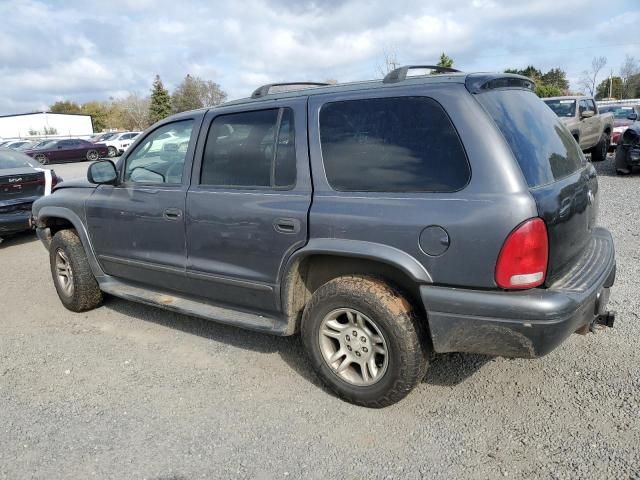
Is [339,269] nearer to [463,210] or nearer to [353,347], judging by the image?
[353,347]

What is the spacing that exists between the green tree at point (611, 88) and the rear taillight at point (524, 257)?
73740 millimetres

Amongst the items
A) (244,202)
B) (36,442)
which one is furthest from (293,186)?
(36,442)

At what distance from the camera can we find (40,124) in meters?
65.9

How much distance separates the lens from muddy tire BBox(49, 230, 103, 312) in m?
4.63

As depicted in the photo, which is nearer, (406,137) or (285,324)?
(406,137)

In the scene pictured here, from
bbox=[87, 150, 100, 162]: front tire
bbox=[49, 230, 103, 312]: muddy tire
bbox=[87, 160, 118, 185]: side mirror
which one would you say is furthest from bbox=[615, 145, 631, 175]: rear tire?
bbox=[87, 150, 100, 162]: front tire

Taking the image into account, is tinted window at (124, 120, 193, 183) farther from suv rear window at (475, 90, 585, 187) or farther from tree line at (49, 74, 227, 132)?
tree line at (49, 74, 227, 132)

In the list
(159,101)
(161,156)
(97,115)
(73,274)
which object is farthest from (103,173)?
(97,115)

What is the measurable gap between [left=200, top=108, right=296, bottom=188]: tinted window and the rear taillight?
53.3 inches

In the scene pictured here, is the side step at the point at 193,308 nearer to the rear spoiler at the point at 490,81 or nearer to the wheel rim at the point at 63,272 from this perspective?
the wheel rim at the point at 63,272

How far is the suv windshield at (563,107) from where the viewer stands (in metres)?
12.2

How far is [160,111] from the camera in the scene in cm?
6175

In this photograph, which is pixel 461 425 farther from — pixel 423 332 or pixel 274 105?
pixel 274 105

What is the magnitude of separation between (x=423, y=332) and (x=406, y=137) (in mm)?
1086
